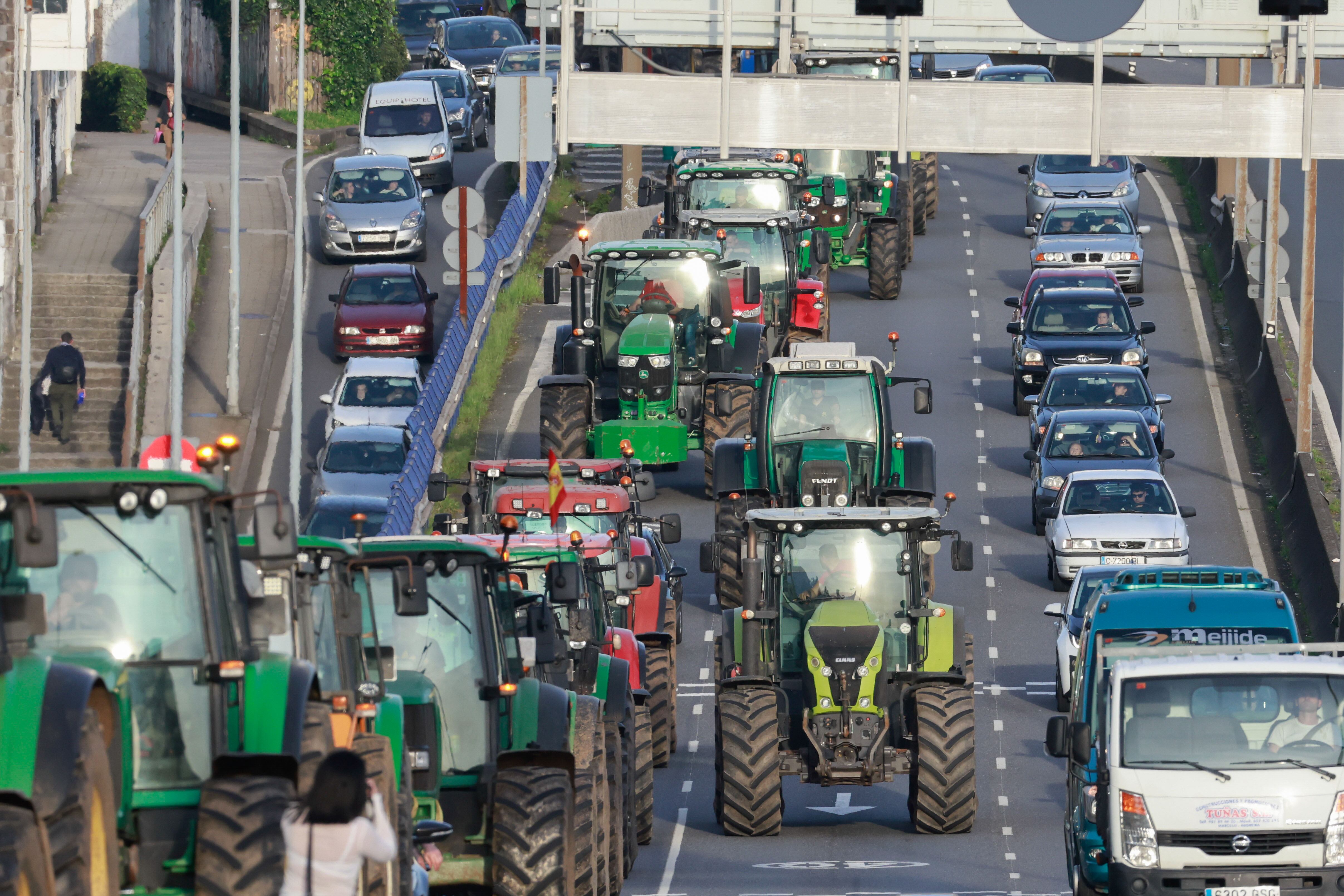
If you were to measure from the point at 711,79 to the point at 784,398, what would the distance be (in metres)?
10.2

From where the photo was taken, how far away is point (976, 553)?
32.8 meters

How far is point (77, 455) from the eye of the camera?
4275 centimetres

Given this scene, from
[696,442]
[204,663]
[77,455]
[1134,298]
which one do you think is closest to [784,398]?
[696,442]

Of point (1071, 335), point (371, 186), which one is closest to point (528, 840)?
point (1071, 335)

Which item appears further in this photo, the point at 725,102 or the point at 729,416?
the point at 729,416

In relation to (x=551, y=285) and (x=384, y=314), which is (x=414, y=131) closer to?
(x=384, y=314)

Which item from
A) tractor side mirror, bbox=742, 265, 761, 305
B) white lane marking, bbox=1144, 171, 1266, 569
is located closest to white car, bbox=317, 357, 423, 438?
tractor side mirror, bbox=742, 265, 761, 305

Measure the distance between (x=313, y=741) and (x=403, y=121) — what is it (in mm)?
44242

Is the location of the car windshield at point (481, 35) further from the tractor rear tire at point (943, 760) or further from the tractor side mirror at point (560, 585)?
the tractor side mirror at point (560, 585)

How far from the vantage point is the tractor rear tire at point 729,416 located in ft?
107

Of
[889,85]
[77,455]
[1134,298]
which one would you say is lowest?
[77,455]

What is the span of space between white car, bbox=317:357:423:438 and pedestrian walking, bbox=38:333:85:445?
4858 millimetres

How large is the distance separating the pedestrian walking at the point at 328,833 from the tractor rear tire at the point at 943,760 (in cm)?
1084

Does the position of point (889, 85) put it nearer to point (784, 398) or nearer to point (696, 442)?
point (784, 398)
